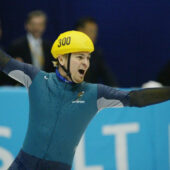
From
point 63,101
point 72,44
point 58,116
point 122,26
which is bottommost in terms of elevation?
point 58,116

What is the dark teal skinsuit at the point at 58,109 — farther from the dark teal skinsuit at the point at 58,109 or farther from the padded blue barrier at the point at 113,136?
the padded blue barrier at the point at 113,136

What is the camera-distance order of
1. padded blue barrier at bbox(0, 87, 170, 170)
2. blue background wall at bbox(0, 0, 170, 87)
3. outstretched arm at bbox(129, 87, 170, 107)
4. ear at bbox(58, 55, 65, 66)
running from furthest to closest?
blue background wall at bbox(0, 0, 170, 87), padded blue barrier at bbox(0, 87, 170, 170), ear at bbox(58, 55, 65, 66), outstretched arm at bbox(129, 87, 170, 107)

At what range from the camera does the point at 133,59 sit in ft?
26.3

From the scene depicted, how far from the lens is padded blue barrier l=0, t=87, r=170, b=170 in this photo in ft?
14.9

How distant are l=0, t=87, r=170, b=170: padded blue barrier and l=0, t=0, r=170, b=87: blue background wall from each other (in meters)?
3.12

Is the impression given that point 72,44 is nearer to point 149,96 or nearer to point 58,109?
point 58,109

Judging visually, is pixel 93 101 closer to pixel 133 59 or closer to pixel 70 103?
pixel 70 103

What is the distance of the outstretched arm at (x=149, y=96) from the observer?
3.16 meters

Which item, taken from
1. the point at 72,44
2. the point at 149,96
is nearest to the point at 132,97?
the point at 149,96

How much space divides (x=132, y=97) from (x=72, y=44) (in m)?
0.55

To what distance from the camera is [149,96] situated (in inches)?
125

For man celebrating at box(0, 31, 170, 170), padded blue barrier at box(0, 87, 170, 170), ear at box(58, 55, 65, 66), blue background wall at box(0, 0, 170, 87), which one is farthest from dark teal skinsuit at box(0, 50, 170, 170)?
blue background wall at box(0, 0, 170, 87)

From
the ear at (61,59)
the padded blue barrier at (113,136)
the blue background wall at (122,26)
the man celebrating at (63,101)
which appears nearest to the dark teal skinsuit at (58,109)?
the man celebrating at (63,101)

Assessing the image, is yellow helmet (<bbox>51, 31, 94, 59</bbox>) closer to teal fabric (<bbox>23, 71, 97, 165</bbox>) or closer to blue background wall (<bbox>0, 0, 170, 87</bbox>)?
teal fabric (<bbox>23, 71, 97, 165</bbox>)
